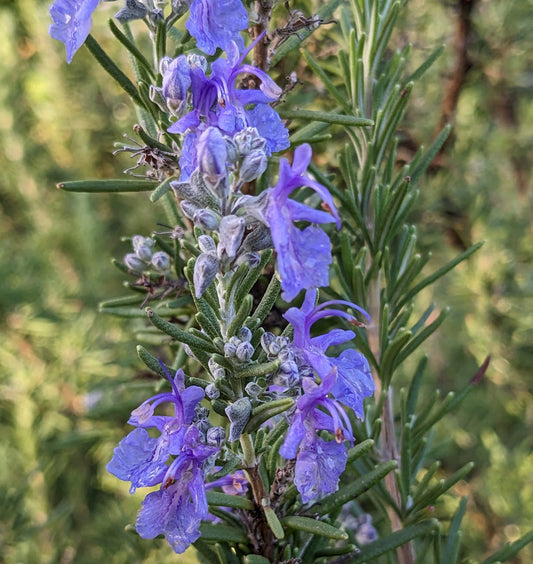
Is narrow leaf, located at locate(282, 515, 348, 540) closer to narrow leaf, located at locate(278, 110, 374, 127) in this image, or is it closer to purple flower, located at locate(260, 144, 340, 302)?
purple flower, located at locate(260, 144, 340, 302)

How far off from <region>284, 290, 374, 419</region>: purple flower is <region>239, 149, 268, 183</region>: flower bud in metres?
0.12

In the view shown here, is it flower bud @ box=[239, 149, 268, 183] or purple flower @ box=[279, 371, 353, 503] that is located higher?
flower bud @ box=[239, 149, 268, 183]

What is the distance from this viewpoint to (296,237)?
455 mm

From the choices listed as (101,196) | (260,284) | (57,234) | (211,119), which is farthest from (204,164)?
(101,196)

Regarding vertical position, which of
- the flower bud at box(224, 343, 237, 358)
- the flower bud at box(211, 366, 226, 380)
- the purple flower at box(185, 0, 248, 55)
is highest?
the purple flower at box(185, 0, 248, 55)

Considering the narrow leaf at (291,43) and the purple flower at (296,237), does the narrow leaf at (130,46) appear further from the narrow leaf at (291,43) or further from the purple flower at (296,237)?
the purple flower at (296,237)

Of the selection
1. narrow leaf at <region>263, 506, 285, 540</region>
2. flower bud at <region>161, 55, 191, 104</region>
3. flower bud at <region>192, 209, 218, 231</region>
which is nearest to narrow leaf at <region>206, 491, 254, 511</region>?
narrow leaf at <region>263, 506, 285, 540</region>

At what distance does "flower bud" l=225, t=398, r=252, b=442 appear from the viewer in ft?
1.60

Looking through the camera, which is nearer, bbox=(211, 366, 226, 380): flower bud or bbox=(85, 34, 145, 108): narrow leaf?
bbox=(211, 366, 226, 380): flower bud

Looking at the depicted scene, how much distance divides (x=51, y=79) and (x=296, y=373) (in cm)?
205

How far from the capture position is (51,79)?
2.20 meters

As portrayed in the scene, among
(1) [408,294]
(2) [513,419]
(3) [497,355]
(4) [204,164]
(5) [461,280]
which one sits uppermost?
(4) [204,164]

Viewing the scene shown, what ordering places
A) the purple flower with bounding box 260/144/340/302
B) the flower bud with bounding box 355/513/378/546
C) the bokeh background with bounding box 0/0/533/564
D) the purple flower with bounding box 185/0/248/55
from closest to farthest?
the purple flower with bounding box 260/144/340/302 < the purple flower with bounding box 185/0/248/55 < the flower bud with bounding box 355/513/378/546 < the bokeh background with bounding box 0/0/533/564

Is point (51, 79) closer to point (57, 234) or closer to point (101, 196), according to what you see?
point (101, 196)
